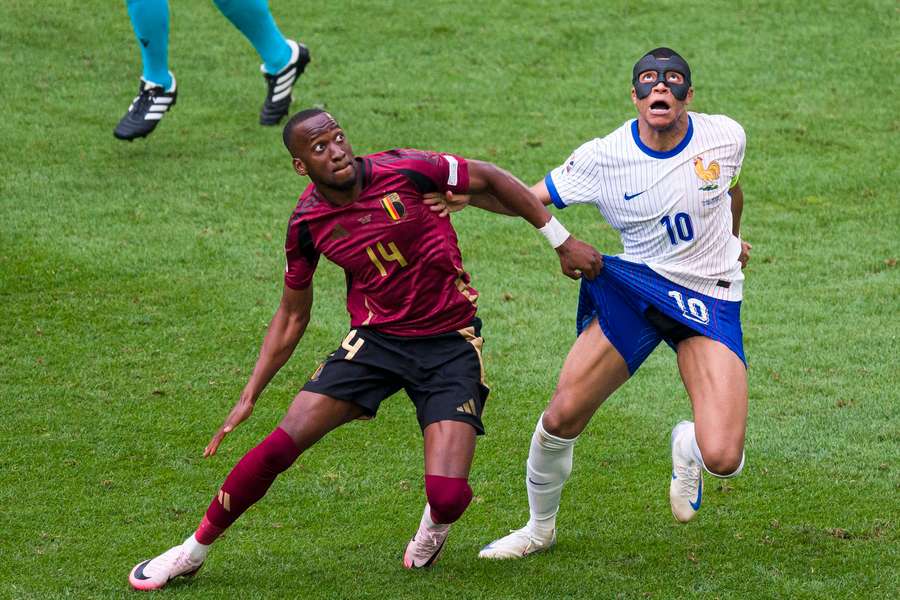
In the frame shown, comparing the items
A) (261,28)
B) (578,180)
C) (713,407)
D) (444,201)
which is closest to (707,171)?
(578,180)

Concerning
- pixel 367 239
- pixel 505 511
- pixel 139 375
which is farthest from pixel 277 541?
pixel 139 375

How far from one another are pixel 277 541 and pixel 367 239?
152cm

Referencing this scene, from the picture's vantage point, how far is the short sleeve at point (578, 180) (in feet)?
18.7

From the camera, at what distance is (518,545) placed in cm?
579

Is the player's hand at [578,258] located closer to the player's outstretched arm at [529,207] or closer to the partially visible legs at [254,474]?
the player's outstretched arm at [529,207]

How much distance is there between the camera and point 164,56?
10.5m

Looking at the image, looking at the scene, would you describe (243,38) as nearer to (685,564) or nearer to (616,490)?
(616,490)

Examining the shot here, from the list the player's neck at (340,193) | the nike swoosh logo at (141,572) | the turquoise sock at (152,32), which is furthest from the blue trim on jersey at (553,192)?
the turquoise sock at (152,32)

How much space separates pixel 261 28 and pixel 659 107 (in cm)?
591

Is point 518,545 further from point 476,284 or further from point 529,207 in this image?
point 476,284

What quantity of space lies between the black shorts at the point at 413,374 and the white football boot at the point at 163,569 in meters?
0.85

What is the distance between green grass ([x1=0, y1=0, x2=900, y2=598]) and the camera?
5.80 meters

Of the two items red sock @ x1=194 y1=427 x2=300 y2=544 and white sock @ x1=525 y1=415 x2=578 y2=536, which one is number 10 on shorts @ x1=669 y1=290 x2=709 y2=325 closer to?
white sock @ x1=525 y1=415 x2=578 y2=536

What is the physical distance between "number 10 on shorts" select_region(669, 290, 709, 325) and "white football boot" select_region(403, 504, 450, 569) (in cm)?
A: 131
